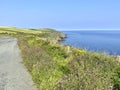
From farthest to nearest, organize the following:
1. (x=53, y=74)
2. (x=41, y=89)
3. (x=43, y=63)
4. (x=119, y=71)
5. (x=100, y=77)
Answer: (x=43, y=63), (x=53, y=74), (x=41, y=89), (x=119, y=71), (x=100, y=77)

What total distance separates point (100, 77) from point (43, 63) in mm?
6488

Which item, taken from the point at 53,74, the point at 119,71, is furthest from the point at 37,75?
the point at 119,71

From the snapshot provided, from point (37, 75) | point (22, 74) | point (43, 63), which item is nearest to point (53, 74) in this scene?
point (37, 75)

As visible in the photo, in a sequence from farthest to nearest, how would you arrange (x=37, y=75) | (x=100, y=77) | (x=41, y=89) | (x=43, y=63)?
1. (x=43, y=63)
2. (x=37, y=75)
3. (x=41, y=89)
4. (x=100, y=77)

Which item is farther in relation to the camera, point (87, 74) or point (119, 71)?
point (119, 71)

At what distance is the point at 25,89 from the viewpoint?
13.1 metres

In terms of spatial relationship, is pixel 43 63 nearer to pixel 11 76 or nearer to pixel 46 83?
pixel 11 76

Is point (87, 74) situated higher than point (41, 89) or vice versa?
point (87, 74)

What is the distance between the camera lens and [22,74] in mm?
17109

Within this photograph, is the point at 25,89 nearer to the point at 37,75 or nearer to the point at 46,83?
the point at 46,83

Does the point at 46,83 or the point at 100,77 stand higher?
the point at 100,77

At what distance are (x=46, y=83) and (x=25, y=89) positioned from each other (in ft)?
3.41

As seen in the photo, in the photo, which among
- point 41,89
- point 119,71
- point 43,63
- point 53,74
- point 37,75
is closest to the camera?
point 119,71

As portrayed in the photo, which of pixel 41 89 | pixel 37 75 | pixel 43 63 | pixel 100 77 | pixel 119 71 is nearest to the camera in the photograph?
pixel 100 77
